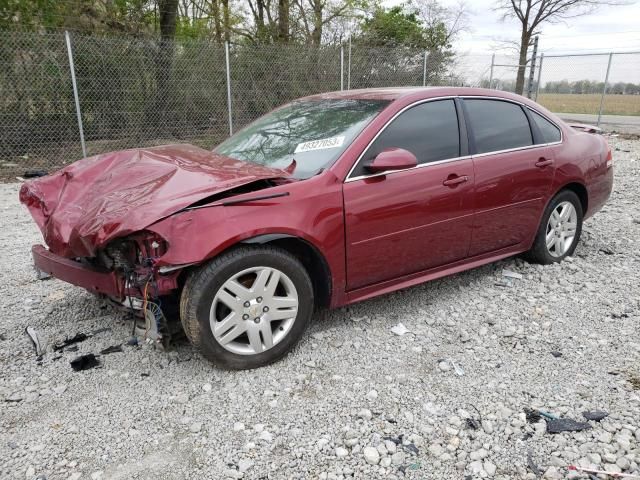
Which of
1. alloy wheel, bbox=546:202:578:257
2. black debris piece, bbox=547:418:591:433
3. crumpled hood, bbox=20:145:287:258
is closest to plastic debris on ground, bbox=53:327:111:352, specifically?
crumpled hood, bbox=20:145:287:258

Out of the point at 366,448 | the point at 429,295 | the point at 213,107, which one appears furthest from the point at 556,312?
the point at 213,107

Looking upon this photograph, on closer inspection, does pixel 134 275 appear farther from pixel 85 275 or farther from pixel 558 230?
pixel 558 230

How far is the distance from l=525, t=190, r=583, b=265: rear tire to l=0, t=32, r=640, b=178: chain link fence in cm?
696

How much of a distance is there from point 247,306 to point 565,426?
1.75 m

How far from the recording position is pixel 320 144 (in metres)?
3.34

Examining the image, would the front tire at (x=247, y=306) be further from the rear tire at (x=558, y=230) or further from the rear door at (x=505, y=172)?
the rear tire at (x=558, y=230)

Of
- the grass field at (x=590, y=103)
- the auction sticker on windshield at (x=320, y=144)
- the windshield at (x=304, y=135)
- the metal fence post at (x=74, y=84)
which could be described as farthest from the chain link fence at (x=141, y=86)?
the grass field at (x=590, y=103)

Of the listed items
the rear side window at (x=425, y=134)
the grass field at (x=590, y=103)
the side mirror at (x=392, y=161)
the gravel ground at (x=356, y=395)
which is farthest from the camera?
the grass field at (x=590, y=103)

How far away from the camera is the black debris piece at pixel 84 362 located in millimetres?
2963

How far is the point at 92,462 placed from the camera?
226 centimetres

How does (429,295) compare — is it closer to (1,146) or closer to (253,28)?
(1,146)

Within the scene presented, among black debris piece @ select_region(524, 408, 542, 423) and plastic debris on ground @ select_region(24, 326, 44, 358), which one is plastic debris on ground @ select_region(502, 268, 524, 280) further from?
plastic debris on ground @ select_region(24, 326, 44, 358)

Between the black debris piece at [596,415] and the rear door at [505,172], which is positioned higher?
the rear door at [505,172]

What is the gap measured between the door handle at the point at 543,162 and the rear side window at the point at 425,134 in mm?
911
